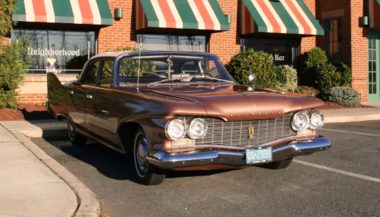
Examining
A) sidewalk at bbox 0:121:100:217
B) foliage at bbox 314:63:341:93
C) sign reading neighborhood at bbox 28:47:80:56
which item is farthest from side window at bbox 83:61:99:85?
foliage at bbox 314:63:341:93

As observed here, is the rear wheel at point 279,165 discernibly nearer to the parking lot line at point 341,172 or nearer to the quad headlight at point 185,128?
the parking lot line at point 341,172

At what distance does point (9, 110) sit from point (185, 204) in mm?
8136

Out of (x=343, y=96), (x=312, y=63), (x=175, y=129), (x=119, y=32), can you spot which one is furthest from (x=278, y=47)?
(x=175, y=129)

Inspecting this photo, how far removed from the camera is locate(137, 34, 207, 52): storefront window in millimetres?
15609

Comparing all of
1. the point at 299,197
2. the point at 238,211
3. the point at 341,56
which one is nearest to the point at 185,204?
the point at 238,211

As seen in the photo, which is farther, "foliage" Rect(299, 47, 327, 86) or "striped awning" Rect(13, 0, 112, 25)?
"foliage" Rect(299, 47, 327, 86)

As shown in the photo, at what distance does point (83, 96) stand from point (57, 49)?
7.36m

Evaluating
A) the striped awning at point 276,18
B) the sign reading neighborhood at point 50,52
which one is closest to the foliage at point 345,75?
the striped awning at point 276,18

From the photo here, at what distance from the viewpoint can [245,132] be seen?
5.73 metres

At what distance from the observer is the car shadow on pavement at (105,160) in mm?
6656

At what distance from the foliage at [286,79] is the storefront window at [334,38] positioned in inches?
112

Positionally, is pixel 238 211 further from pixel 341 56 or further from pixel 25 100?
pixel 341 56

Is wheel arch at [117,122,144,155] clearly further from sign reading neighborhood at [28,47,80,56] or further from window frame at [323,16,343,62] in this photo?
window frame at [323,16,343,62]

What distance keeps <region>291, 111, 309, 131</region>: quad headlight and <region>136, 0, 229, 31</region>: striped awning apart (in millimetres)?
8597
